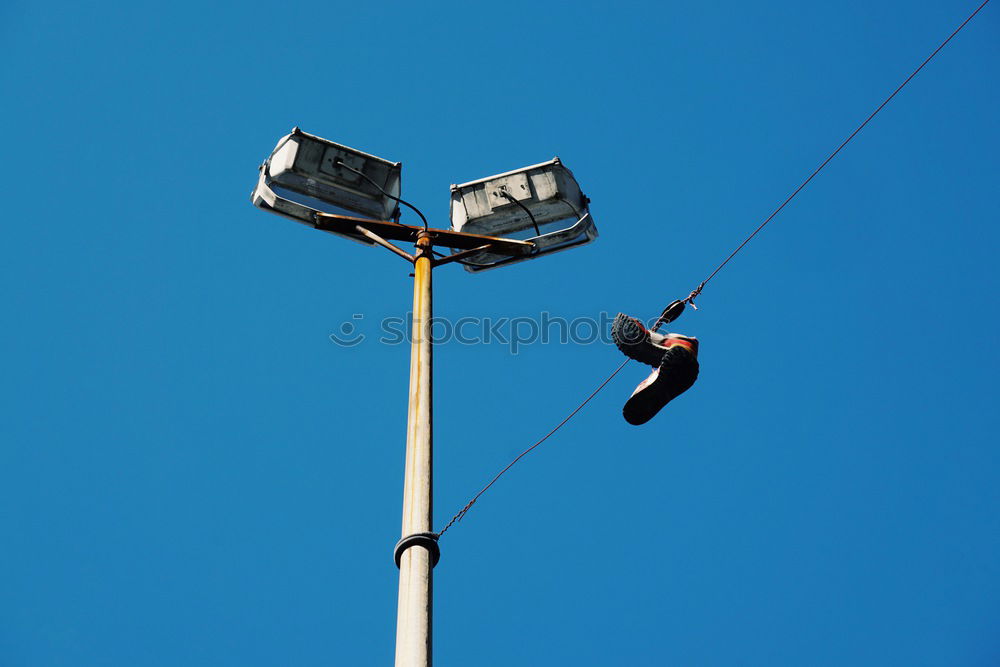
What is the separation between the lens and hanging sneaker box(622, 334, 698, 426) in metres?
6.72

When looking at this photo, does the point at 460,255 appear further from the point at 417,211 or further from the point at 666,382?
the point at 666,382

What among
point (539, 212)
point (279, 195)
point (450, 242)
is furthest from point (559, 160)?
point (279, 195)

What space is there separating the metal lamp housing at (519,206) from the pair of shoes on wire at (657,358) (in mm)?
888

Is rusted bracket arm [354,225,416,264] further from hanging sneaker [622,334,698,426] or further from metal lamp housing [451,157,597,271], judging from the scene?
hanging sneaker [622,334,698,426]

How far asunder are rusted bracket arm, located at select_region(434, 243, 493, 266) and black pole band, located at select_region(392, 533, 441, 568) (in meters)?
2.24

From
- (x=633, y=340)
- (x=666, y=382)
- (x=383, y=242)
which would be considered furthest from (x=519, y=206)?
(x=666, y=382)

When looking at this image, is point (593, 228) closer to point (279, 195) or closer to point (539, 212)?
point (539, 212)

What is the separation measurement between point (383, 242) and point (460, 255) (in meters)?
0.52

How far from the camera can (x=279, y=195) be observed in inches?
267

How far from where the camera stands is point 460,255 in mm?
6637

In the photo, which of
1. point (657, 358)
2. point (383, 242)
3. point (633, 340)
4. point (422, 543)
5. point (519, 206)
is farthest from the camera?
point (519, 206)

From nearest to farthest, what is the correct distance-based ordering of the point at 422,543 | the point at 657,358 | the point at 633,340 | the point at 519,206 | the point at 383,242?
the point at 422,543
the point at 383,242
the point at 633,340
the point at 657,358
the point at 519,206

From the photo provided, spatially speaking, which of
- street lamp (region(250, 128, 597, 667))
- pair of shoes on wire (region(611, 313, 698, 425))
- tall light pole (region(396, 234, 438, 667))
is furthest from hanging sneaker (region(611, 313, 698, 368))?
tall light pole (region(396, 234, 438, 667))

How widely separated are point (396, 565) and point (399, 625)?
422 millimetres
